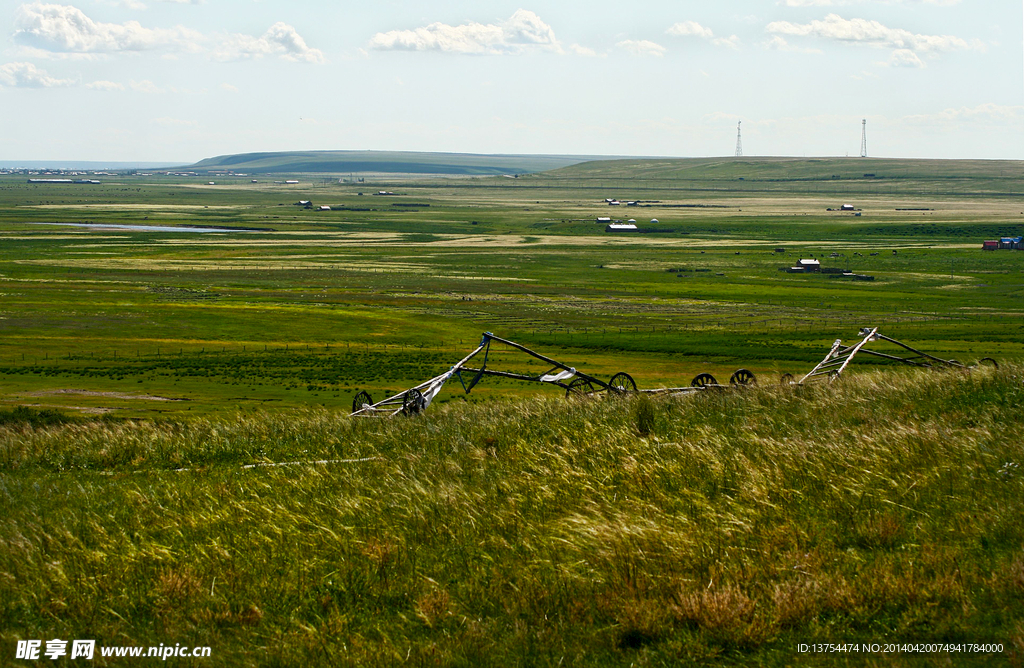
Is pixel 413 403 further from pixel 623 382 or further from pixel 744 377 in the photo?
pixel 744 377

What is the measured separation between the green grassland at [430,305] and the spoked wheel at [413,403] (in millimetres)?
11768

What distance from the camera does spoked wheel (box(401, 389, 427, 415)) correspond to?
20281mm

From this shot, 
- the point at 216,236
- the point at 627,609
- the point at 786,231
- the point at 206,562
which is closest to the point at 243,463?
the point at 206,562

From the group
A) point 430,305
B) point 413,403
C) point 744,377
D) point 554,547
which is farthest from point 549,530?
point 430,305

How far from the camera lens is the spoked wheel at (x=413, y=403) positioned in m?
20.3

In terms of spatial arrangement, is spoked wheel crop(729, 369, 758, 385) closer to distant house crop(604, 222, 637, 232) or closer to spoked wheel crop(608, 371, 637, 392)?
spoked wheel crop(608, 371, 637, 392)

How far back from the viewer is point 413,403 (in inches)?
806

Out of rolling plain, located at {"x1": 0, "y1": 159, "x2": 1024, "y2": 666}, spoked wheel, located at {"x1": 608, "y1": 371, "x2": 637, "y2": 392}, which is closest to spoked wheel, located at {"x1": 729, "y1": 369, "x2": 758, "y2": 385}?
spoked wheel, located at {"x1": 608, "y1": 371, "x2": 637, "y2": 392}

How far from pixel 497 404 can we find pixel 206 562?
1039 centimetres

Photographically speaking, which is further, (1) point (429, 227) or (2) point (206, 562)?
(1) point (429, 227)

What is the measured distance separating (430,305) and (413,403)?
66.7 metres

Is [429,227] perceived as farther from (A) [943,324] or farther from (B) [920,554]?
(B) [920,554]

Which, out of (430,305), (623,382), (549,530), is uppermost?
(549,530)

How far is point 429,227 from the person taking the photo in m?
180
